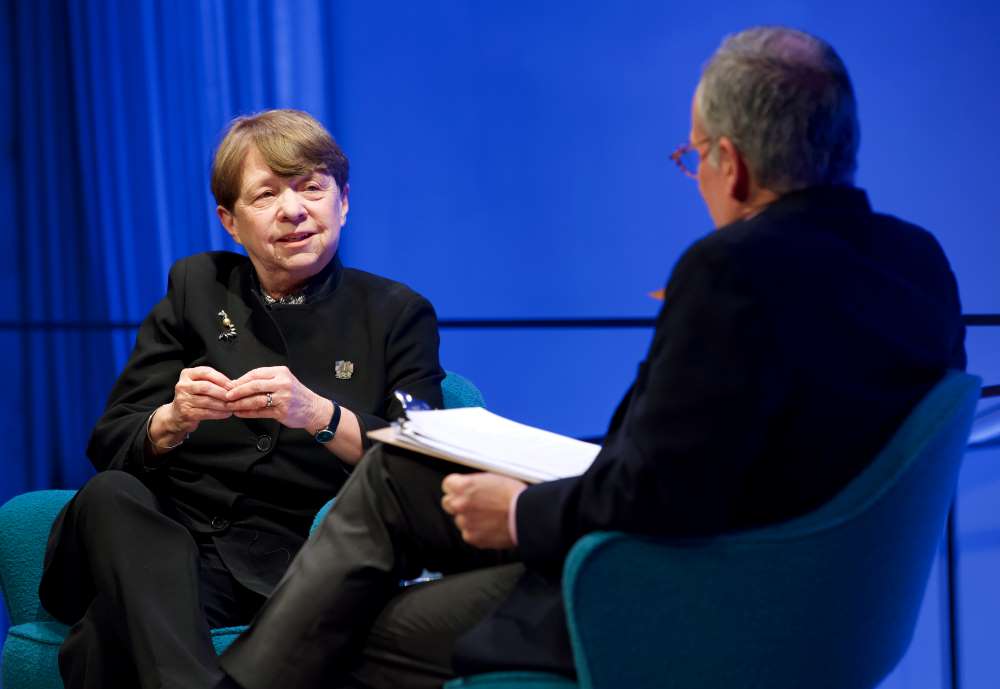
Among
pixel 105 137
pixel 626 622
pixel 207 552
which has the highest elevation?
pixel 105 137

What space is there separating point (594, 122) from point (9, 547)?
2129 mm

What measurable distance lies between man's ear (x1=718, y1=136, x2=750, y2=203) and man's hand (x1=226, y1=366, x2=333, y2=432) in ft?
2.90

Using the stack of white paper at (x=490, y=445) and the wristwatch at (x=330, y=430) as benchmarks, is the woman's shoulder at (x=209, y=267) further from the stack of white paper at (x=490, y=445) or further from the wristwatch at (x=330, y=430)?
the stack of white paper at (x=490, y=445)

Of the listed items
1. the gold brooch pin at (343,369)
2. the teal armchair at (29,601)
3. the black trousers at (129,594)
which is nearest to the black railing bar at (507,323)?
the gold brooch pin at (343,369)

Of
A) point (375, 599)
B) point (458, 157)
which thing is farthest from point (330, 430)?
point (458, 157)

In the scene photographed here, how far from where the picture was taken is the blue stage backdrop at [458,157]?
9.94 ft

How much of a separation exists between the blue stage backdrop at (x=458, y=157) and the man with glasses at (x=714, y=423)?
1.79 meters

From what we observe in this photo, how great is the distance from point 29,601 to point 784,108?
5.21 feet

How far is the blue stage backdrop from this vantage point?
9.94 ft

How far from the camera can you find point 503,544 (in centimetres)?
140

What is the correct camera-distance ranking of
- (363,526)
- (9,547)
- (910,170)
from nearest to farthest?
(363,526) → (9,547) → (910,170)

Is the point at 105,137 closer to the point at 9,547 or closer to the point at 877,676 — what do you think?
the point at 9,547

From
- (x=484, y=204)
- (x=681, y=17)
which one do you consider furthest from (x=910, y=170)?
(x=484, y=204)

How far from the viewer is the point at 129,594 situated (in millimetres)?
1727
